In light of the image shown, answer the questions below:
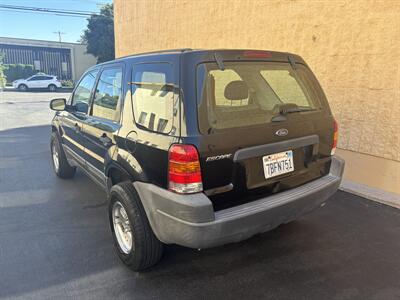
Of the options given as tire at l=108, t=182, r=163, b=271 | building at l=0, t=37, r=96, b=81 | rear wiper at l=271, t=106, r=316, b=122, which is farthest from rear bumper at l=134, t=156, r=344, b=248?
building at l=0, t=37, r=96, b=81

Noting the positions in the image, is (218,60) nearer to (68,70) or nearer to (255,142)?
(255,142)

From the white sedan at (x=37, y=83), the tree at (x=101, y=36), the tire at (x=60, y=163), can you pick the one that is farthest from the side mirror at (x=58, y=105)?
the tree at (x=101, y=36)

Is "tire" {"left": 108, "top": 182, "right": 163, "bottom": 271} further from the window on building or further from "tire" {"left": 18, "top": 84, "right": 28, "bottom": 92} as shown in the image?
the window on building

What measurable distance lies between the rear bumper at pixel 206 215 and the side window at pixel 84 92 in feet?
5.81

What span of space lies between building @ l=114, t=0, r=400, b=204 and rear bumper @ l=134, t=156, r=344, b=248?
243 centimetres

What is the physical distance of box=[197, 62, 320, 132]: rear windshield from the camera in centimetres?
231

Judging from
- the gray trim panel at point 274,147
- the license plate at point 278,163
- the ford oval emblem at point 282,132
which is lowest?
the license plate at point 278,163

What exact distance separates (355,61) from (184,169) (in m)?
3.63

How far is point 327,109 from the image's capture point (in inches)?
118

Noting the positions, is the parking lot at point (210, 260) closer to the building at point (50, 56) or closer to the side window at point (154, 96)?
the side window at point (154, 96)

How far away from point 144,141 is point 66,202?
7.90ft

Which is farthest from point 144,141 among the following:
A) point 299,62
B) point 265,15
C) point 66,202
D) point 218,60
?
point 265,15

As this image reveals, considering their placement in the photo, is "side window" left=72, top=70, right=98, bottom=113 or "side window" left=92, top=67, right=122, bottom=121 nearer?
"side window" left=92, top=67, right=122, bottom=121

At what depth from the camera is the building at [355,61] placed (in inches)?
169
